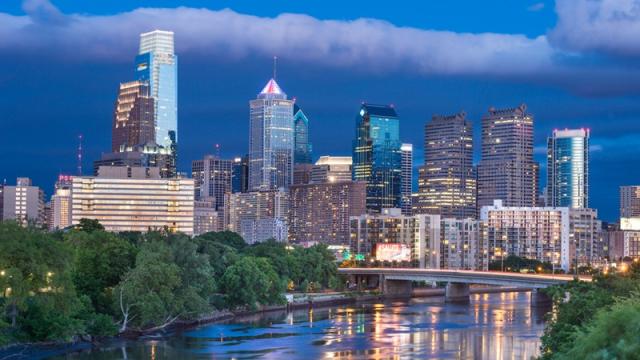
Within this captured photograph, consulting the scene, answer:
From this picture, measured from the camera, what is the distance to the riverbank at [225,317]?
253ft

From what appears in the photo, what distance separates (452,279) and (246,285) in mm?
43949

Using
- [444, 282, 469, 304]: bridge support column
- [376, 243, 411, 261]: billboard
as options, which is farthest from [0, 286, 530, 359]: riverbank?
[376, 243, 411, 261]: billboard

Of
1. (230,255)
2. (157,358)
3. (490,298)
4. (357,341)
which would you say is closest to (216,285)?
(230,255)

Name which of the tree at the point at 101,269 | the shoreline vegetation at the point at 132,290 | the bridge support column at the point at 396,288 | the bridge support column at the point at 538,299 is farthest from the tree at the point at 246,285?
the bridge support column at the point at 396,288

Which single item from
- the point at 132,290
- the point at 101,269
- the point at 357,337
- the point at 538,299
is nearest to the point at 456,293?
the point at 538,299

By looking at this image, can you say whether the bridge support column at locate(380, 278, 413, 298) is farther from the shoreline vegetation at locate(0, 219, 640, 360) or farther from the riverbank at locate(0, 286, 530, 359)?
the shoreline vegetation at locate(0, 219, 640, 360)

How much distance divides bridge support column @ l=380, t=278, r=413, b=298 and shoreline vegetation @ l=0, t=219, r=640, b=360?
36.9m

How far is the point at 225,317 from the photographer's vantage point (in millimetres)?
108438

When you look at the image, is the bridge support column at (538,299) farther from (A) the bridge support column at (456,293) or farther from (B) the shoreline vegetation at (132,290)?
(B) the shoreline vegetation at (132,290)

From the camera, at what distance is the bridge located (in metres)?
134

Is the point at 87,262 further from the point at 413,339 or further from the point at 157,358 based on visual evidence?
the point at 413,339

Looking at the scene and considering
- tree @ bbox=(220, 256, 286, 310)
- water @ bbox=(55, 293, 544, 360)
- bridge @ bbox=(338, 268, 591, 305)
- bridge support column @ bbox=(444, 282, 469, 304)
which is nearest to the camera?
water @ bbox=(55, 293, 544, 360)

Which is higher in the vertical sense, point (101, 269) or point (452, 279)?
point (101, 269)

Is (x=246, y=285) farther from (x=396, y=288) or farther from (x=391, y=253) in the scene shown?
(x=391, y=253)
